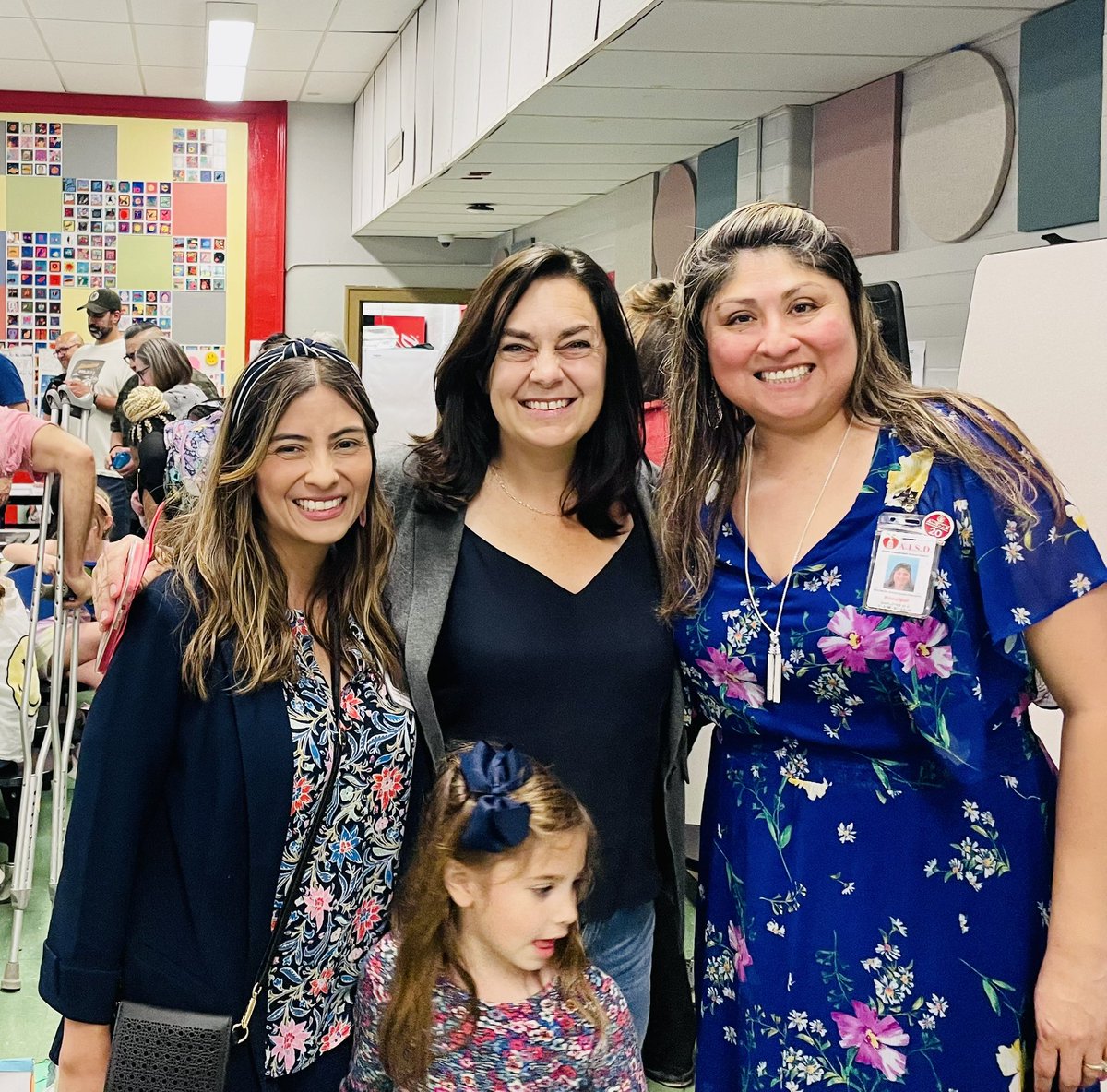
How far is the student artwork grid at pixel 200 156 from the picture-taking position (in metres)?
8.96

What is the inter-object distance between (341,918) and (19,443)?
103 inches

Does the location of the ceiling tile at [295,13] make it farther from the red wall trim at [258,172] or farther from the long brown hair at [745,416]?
the long brown hair at [745,416]

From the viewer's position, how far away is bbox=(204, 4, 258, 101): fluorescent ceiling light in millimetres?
6480

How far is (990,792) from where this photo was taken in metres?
1.57

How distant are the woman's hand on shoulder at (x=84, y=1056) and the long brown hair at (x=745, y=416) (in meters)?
0.88

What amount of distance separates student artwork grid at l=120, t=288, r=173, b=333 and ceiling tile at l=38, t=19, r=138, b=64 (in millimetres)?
1655

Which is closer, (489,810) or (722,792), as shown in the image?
(489,810)

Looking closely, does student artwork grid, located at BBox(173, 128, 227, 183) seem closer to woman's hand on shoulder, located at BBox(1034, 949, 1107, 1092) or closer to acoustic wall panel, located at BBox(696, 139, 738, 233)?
acoustic wall panel, located at BBox(696, 139, 738, 233)

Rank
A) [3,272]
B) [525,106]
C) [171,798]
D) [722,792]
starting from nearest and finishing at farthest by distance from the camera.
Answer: [171,798]
[722,792]
[525,106]
[3,272]

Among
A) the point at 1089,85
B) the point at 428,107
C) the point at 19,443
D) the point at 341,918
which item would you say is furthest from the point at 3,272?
the point at 341,918

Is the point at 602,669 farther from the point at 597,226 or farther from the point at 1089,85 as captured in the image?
the point at 597,226

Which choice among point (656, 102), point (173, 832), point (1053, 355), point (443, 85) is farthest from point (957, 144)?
point (443, 85)

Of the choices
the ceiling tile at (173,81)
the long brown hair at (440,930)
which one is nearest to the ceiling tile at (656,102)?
the long brown hair at (440,930)

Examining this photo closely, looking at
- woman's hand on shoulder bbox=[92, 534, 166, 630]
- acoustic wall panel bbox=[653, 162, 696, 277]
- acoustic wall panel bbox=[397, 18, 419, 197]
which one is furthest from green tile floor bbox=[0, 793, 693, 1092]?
acoustic wall panel bbox=[397, 18, 419, 197]
